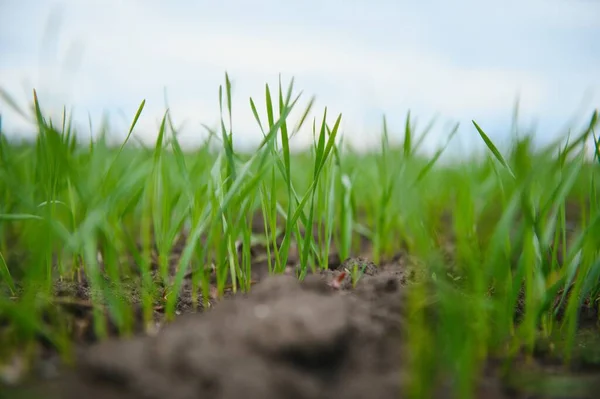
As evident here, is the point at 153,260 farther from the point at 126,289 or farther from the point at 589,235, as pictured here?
the point at 589,235

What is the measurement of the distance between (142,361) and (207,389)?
10 centimetres

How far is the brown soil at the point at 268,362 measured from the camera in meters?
0.62

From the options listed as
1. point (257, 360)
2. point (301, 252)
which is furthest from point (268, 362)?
point (301, 252)

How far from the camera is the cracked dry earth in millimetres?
615

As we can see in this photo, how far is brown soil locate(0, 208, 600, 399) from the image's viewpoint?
0.62m

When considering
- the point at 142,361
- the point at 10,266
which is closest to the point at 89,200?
the point at 142,361

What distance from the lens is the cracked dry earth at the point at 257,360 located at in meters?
0.61

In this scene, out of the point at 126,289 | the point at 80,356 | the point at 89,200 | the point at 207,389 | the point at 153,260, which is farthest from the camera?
the point at 153,260

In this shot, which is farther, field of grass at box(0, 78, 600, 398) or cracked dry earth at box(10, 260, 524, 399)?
field of grass at box(0, 78, 600, 398)

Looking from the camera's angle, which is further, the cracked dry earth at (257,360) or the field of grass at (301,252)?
the field of grass at (301,252)

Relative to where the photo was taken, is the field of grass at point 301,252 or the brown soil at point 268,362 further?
the field of grass at point 301,252

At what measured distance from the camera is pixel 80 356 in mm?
767

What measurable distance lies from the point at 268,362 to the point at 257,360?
0.05ft

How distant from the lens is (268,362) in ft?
2.10
